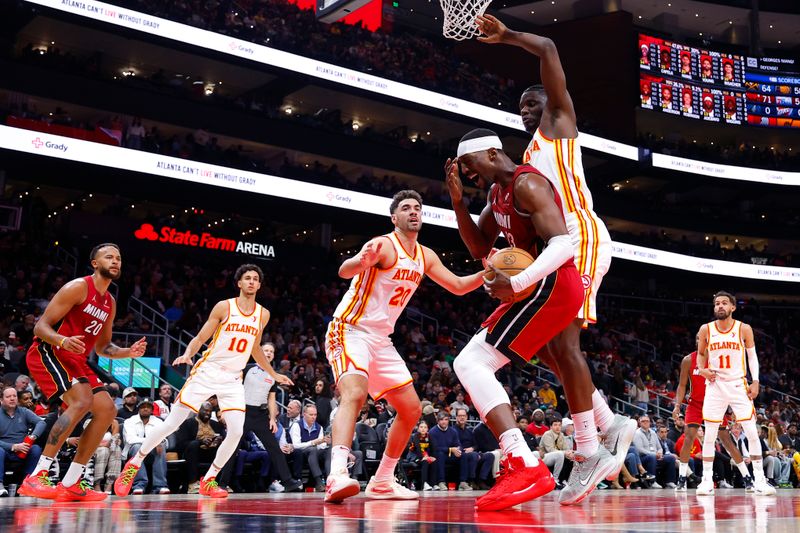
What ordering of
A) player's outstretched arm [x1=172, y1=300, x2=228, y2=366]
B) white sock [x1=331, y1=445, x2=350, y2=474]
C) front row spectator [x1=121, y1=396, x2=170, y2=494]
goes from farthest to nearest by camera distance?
1. front row spectator [x1=121, y1=396, x2=170, y2=494]
2. player's outstretched arm [x1=172, y1=300, x2=228, y2=366]
3. white sock [x1=331, y1=445, x2=350, y2=474]

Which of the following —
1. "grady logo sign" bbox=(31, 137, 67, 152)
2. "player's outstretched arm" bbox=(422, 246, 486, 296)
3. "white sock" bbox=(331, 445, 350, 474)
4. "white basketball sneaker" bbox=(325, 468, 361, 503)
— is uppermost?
"grady logo sign" bbox=(31, 137, 67, 152)

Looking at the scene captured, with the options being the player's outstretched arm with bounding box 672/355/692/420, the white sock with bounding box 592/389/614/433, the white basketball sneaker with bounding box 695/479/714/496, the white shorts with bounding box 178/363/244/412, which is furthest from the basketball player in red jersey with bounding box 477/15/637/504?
the player's outstretched arm with bounding box 672/355/692/420

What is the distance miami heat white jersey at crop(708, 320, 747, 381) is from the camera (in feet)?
29.3

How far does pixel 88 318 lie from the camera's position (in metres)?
6.47

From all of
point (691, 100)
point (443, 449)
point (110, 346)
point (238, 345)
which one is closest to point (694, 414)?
point (443, 449)

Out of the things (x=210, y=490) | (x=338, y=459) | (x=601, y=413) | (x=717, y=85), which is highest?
(x=717, y=85)

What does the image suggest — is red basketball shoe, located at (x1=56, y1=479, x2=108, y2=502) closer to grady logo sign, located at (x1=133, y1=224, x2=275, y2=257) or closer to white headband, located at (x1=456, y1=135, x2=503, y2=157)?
white headband, located at (x1=456, y1=135, x2=503, y2=157)

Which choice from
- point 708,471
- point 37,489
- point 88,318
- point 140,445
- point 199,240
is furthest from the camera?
point 199,240

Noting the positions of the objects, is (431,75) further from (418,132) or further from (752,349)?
(752,349)

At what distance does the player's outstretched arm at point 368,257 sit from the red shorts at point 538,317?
38.0 inches

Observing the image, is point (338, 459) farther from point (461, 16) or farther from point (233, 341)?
point (461, 16)

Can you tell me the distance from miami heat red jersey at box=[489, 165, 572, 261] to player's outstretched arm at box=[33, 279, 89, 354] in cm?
321

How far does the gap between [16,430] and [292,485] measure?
3.37m

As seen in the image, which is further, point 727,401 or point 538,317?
point 727,401
